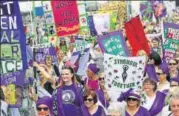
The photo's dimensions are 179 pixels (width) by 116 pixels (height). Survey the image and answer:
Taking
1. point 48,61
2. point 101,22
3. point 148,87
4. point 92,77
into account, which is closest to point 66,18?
point 48,61

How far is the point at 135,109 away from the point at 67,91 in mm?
1320

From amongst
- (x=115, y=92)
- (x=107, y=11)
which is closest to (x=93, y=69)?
(x=115, y=92)

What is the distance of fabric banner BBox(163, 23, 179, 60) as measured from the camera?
1289cm

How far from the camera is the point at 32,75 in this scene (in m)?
11.0

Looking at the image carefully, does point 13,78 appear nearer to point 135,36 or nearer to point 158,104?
point 158,104

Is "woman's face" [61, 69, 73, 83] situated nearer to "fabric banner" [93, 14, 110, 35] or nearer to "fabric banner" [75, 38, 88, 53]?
"fabric banner" [75, 38, 88, 53]

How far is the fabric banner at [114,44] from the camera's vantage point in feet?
38.3

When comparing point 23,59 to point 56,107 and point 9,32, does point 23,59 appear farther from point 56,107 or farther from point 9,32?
point 56,107

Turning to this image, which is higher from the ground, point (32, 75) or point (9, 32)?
point (9, 32)

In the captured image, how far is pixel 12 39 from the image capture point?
8.64 meters

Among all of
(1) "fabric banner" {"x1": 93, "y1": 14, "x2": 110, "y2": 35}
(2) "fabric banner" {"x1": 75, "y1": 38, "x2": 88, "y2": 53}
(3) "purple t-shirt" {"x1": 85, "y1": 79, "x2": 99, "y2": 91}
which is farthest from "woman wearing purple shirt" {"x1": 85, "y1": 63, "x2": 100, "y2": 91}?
(1) "fabric banner" {"x1": 93, "y1": 14, "x2": 110, "y2": 35}

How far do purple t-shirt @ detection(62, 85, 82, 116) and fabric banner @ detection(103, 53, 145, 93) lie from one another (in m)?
0.61

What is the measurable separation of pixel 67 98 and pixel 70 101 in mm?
54

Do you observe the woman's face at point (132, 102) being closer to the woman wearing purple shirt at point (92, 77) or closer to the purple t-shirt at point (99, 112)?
the purple t-shirt at point (99, 112)
